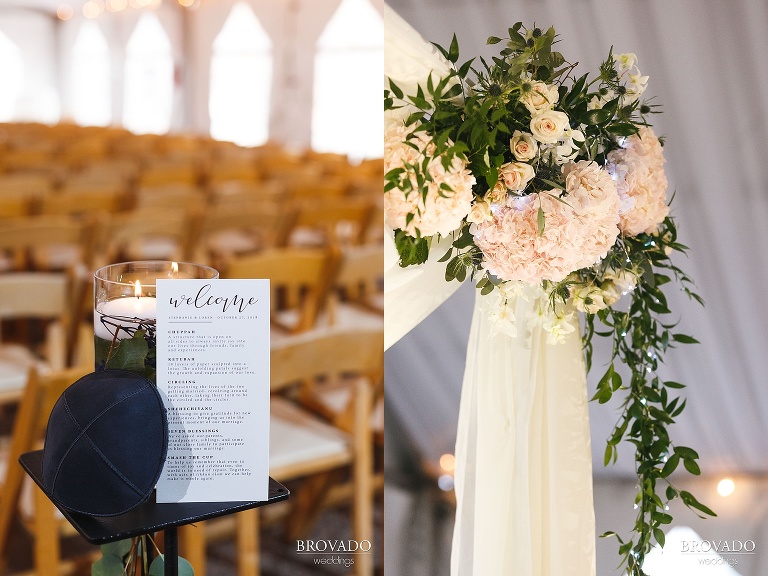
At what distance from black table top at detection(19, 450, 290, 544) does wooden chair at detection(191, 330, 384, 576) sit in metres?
1.10

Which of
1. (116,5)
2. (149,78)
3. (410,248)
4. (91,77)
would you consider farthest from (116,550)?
(91,77)

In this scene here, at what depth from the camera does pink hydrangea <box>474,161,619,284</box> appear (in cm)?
156

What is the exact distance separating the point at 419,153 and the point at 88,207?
3905 millimetres

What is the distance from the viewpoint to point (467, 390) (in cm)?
204

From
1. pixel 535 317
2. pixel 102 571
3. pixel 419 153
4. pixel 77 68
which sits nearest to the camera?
pixel 102 571

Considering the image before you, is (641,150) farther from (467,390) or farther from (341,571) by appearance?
(341,571)

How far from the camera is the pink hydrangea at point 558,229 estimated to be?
1564 mm

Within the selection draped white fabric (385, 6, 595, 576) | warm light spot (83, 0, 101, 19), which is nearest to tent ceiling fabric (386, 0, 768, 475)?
draped white fabric (385, 6, 595, 576)

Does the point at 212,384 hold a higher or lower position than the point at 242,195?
lower

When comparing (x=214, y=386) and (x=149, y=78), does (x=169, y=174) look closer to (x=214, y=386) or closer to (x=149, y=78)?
(x=214, y=386)

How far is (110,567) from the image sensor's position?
1.42 metres

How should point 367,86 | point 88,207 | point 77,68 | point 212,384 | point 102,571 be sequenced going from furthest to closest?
1. point 77,68
2. point 367,86
3. point 88,207
4. point 102,571
5. point 212,384

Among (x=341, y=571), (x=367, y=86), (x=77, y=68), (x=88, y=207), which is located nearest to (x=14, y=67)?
(x=77, y=68)

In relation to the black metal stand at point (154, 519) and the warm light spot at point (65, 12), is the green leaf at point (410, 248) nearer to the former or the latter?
the black metal stand at point (154, 519)
